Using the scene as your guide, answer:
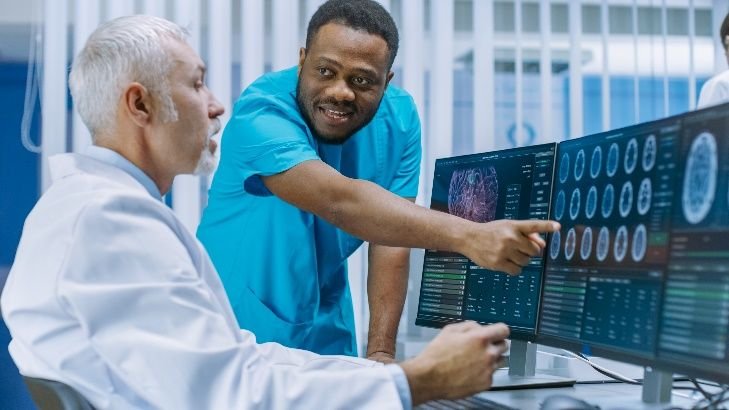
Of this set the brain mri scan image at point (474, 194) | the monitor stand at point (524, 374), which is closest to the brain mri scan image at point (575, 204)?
the brain mri scan image at point (474, 194)

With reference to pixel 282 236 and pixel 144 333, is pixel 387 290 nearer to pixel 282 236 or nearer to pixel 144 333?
pixel 282 236

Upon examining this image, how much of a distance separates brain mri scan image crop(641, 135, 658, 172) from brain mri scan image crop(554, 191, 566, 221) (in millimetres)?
248

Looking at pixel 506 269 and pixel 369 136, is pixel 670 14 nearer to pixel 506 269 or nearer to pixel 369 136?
pixel 369 136

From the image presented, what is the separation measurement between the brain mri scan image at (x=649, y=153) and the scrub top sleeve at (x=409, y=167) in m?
0.89

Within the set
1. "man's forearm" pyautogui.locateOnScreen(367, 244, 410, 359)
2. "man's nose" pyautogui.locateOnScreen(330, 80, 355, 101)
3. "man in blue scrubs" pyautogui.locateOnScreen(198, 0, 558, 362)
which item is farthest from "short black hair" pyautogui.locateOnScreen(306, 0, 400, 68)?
"man's forearm" pyautogui.locateOnScreen(367, 244, 410, 359)

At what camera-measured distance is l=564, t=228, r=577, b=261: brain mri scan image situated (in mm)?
1604

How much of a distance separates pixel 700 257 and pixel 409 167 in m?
1.07

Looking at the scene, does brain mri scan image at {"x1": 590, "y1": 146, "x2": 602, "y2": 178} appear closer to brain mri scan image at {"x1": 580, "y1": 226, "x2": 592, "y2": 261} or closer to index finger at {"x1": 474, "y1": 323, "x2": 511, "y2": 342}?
brain mri scan image at {"x1": 580, "y1": 226, "x2": 592, "y2": 261}

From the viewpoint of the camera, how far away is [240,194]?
2131 millimetres

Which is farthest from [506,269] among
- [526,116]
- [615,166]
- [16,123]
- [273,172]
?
[16,123]

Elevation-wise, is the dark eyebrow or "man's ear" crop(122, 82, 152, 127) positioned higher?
the dark eyebrow

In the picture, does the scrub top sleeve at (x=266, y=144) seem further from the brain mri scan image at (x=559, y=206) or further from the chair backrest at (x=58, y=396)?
the chair backrest at (x=58, y=396)

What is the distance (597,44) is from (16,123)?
210 cm

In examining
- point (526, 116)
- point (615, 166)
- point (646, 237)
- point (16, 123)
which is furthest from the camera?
point (526, 116)
